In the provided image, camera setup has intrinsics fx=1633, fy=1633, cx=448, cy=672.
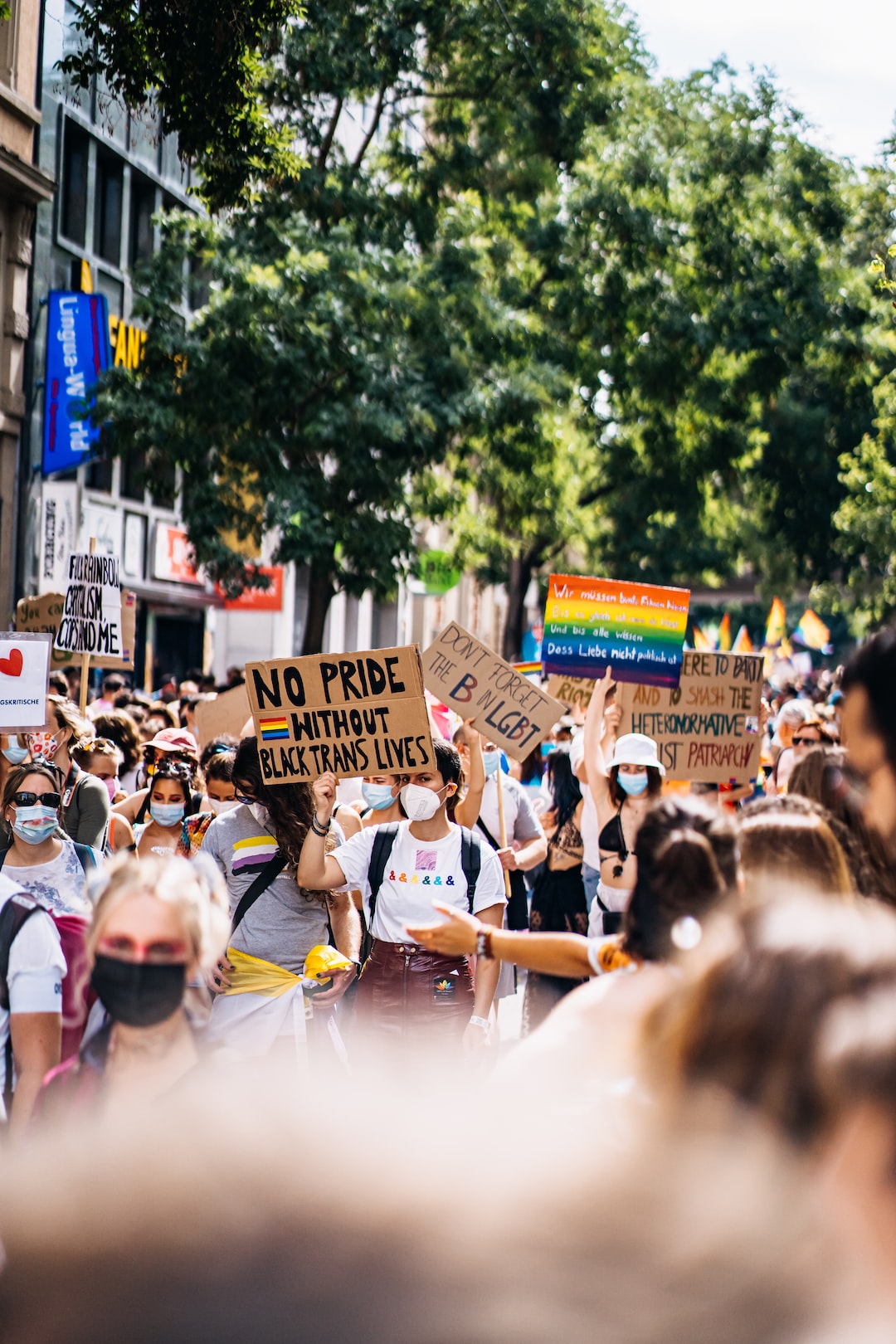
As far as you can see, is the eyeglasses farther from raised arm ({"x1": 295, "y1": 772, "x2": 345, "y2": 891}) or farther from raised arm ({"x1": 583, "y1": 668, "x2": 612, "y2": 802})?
raised arm ({"x1": 583, "y1": 668, "x2": 612, "y2": 802})

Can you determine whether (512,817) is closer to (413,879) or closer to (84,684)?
(413,879)

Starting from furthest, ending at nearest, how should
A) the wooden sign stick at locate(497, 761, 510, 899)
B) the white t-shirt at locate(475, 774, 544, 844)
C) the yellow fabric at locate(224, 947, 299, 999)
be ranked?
1. the white t-shirt at locate(475, 774, 544, 844)
2. the wooden sign stick at locate(497, 761, 510, 899)
3. the yellow fabric at locate(224, 947, 299, 999)

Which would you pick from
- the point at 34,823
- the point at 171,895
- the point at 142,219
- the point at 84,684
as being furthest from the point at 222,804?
the point at 142,219

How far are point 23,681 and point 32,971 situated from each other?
4986mm

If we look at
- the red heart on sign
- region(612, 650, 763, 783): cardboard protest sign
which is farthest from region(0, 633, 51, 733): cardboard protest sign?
region(612, 650, 763, 783): cardboard protest sign

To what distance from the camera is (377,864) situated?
5930mm

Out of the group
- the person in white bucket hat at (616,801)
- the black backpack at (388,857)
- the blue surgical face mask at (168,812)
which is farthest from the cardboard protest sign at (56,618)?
the black backpack at (388,857)

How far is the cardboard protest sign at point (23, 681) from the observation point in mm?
8570

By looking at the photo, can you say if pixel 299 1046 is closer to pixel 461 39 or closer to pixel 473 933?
pixel 473 933

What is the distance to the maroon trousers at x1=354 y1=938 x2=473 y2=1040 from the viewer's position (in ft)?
18.9

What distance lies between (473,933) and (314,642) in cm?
1641

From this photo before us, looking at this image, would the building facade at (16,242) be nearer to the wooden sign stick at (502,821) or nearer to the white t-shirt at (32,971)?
the wooden sign stick at (502,821)

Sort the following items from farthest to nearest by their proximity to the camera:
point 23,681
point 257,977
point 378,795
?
point 23,681 → point 378,795 → point 257,977

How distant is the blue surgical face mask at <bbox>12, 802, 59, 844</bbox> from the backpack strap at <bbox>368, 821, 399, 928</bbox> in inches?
47.7
